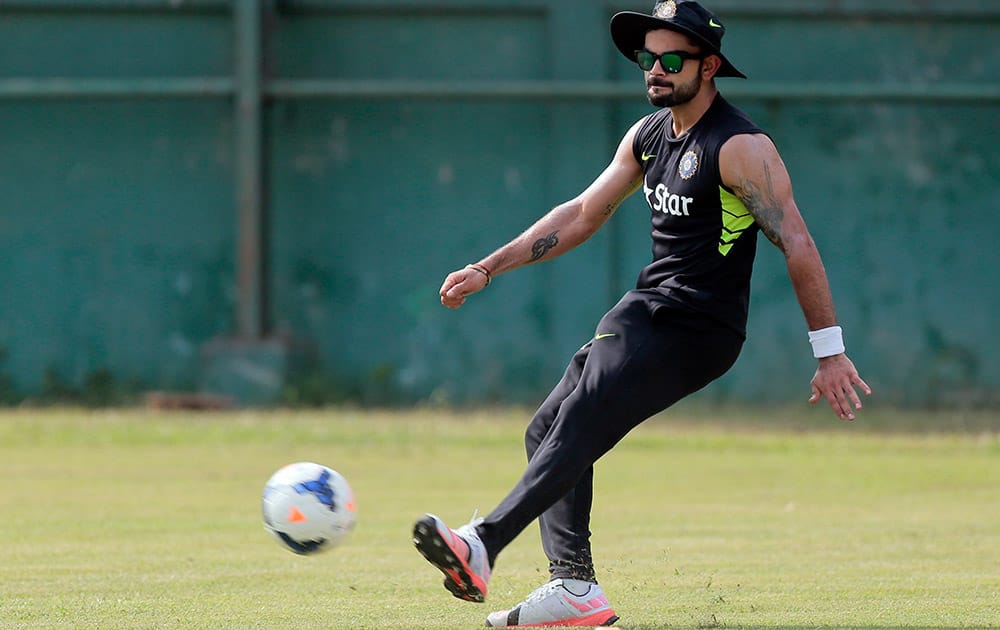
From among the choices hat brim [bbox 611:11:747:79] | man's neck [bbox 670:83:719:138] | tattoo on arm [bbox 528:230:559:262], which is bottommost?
tattoo on arm [bbox 528:230:559:262]

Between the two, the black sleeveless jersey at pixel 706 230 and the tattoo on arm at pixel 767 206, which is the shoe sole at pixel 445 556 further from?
the tattoo on arm at pixel 767 206

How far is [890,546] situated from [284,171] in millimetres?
12810

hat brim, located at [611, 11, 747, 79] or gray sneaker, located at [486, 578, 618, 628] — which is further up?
hat brim, located at [611, 11, 747, 79]

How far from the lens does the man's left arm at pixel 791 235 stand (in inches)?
250

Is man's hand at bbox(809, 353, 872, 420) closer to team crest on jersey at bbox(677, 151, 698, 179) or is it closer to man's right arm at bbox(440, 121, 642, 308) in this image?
team crest on jersey at bbox(677, 151, 698, 179)

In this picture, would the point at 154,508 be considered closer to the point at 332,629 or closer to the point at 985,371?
the point at 332,629

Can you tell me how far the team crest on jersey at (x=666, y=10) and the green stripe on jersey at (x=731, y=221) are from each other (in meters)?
0.78

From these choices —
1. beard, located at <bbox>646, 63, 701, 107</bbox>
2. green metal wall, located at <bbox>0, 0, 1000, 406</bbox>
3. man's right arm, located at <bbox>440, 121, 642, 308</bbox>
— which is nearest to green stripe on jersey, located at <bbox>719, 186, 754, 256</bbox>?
beard, located at <bbox>646, 63, 701, 107</bbox>

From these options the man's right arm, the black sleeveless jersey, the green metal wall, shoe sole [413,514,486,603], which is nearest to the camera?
shoe sole [413,514,486,603]

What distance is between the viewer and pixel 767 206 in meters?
6.36

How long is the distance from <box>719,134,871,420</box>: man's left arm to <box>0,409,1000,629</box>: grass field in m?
1.10

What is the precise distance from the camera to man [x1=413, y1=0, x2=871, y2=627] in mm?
6344

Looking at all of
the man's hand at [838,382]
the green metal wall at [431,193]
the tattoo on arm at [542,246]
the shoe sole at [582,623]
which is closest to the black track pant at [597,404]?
the shoe sole at [582,623]

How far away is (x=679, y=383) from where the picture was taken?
21.6 feet
